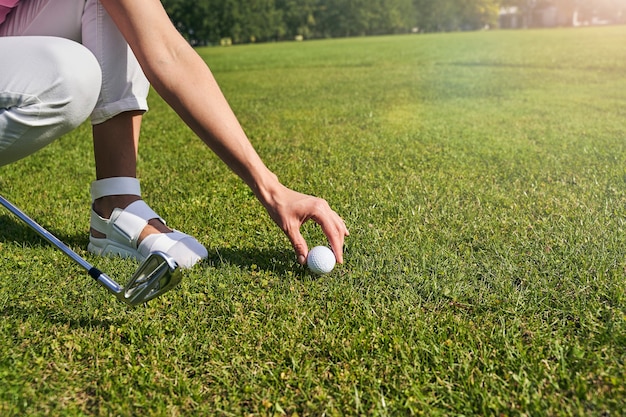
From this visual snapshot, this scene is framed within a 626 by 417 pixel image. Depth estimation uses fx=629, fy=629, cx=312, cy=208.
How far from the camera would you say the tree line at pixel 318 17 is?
181ft

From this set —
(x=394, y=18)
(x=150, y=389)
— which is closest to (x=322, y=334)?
(x=150, y=389)

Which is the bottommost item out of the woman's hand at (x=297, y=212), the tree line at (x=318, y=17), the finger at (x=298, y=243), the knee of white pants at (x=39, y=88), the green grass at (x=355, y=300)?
the tree line at (x=318, y=17)

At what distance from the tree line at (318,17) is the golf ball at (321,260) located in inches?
1892

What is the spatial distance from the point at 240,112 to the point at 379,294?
5.60 meters

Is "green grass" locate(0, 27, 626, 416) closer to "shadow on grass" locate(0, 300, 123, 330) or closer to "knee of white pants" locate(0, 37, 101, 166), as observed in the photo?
"shadow on grass" locate(0, 300, 123, 330)

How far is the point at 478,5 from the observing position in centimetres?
7844

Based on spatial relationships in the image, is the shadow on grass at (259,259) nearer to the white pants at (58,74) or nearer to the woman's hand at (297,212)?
the woman's hand at (297,212)

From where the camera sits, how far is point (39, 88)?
6.60 ft

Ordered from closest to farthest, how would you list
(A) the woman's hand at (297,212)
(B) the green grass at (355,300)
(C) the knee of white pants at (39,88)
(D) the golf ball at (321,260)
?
(B) the green grass at (355,300) < (C) the knee of white pants at (39,88) < (A) the woman's hand at (297,212) < (D) the golf ball at (321,260)

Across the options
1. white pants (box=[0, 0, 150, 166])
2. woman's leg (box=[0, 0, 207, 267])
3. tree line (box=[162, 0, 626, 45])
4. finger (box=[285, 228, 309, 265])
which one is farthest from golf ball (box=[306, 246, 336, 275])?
tree line (box=[162, 0, 626, 45])

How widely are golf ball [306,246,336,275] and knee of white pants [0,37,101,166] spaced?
0.97m

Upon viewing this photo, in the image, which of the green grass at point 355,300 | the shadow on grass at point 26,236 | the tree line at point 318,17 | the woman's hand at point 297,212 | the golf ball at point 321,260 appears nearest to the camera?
the green grass at point 355,300

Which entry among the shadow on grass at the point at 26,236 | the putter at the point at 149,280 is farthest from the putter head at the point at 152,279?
the shadow on grass at the point at 26,236

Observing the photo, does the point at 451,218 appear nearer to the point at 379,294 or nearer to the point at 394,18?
the point at 379,294
